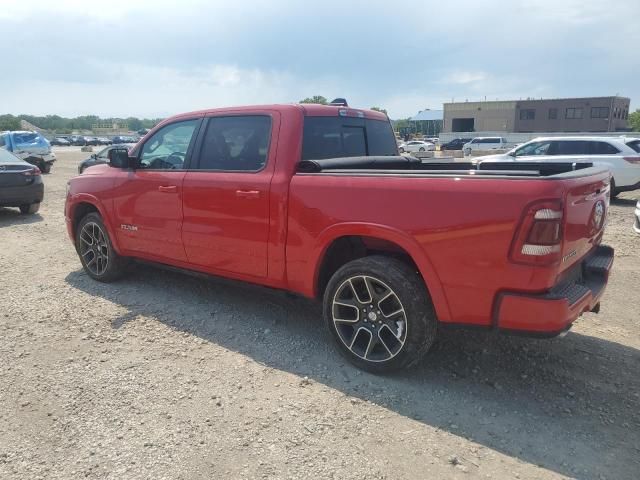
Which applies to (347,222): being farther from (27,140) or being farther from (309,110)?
(27,140)

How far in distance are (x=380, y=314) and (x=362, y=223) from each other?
0.65 meters

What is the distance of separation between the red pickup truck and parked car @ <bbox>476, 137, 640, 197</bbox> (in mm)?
8501

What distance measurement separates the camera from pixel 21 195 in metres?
10.1

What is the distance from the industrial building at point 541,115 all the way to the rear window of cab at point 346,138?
275ft

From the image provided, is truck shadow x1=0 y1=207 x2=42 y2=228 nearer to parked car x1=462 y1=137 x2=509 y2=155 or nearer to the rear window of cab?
the rear window of cab

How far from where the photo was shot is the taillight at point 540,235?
2.65 m

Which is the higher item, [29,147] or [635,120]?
[635,120]

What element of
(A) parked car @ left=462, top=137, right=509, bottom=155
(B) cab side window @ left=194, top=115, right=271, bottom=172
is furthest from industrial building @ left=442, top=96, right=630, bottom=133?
(B) cab side window @ left=194, top=115, right=271, bottom=172

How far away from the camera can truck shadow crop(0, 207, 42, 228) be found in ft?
32.2

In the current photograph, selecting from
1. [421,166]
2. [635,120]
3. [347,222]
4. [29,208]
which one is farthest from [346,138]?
[635,120]

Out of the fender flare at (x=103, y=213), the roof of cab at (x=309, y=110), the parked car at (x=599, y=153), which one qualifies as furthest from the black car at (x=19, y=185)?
the parked car at (x=599, y=153)

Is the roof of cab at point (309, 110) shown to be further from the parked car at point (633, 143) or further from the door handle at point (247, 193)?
the parked car at point (633, 143)

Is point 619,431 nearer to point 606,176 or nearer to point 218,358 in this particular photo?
point 606,176

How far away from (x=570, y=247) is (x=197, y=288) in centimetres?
376
